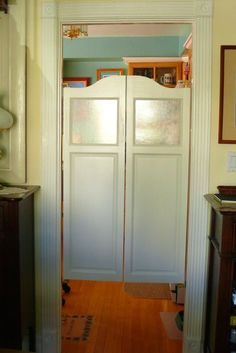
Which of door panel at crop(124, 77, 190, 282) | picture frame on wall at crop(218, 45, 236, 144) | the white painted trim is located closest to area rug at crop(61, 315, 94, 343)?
the white painted trim

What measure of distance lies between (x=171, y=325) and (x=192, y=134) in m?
1.41

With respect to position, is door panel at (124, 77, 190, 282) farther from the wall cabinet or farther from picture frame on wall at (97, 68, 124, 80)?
picture frame on wall at (97, 68, 124, 80)

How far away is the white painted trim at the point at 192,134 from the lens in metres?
2.00

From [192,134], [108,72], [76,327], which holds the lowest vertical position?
[76,327]

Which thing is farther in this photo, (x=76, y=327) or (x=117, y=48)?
(x=117, y=48)

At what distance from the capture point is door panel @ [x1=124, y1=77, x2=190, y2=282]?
224 cm

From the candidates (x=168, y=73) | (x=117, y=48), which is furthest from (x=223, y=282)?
(x=117, y=48)

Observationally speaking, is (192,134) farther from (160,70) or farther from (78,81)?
(78,81)

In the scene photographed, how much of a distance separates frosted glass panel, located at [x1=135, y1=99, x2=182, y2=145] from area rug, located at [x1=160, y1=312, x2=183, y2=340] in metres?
1.29

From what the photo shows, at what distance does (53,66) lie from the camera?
205 cm

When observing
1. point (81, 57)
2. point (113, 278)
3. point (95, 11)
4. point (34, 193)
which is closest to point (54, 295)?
point (113, 278)

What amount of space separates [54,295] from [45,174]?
725 millimetres

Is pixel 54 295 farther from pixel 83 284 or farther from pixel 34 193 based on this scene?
pixel 83 284

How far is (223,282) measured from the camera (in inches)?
69.1
